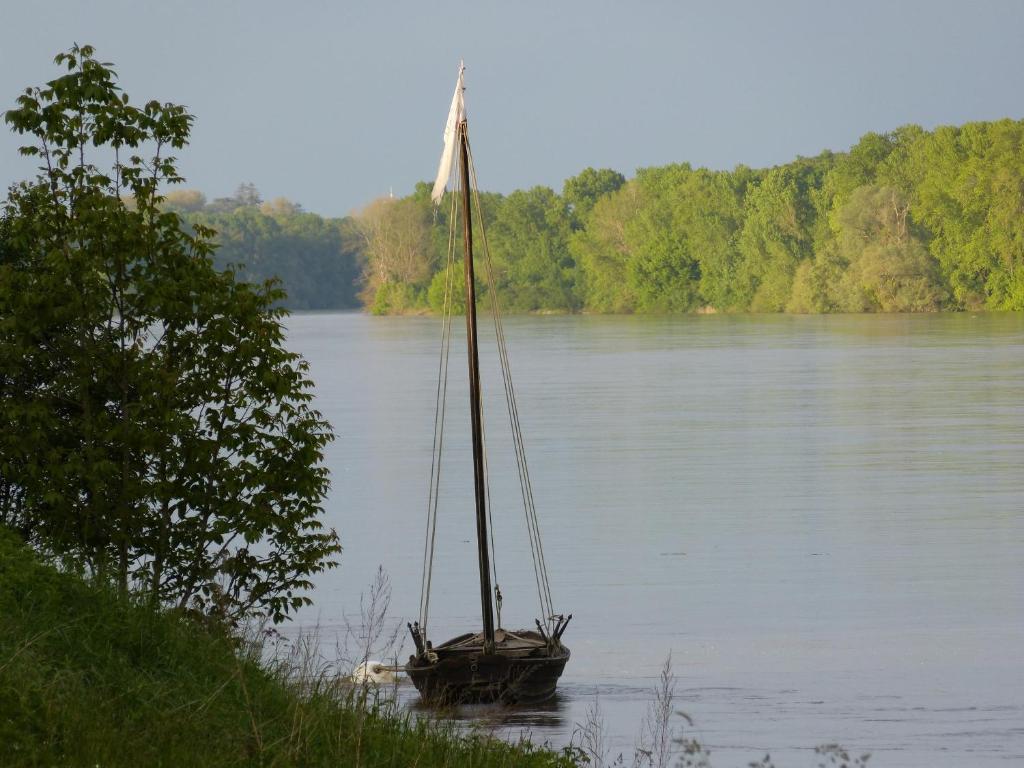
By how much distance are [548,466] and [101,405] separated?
62.7 ft

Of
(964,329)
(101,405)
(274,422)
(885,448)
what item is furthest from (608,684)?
(964,329)

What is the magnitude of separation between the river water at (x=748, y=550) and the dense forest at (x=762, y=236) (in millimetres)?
69721

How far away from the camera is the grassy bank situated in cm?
723

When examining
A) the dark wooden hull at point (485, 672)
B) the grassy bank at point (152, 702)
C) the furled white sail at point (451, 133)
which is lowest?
the dark wooden hull at point (485, 672)

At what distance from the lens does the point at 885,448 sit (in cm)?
3381

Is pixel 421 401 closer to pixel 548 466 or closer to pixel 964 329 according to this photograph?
pixel 548 466

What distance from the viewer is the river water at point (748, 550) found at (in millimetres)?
13953

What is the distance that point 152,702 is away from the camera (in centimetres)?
805

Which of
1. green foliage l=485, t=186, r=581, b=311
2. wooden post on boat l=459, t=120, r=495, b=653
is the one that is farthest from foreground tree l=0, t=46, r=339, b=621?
green foliage l=485, t=186, r=581, b=311

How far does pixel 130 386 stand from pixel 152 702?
5019mm

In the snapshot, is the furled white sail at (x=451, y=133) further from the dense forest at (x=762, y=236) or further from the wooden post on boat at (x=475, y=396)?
the dense forest at (x=762, y=236)

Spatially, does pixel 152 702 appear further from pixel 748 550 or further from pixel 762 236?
pixel 762 236

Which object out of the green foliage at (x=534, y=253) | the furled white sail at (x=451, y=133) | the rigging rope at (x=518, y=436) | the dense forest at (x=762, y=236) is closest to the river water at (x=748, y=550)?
the rigging rope at (x=518, y=436)

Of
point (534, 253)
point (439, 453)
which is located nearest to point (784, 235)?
point (534, 253)
